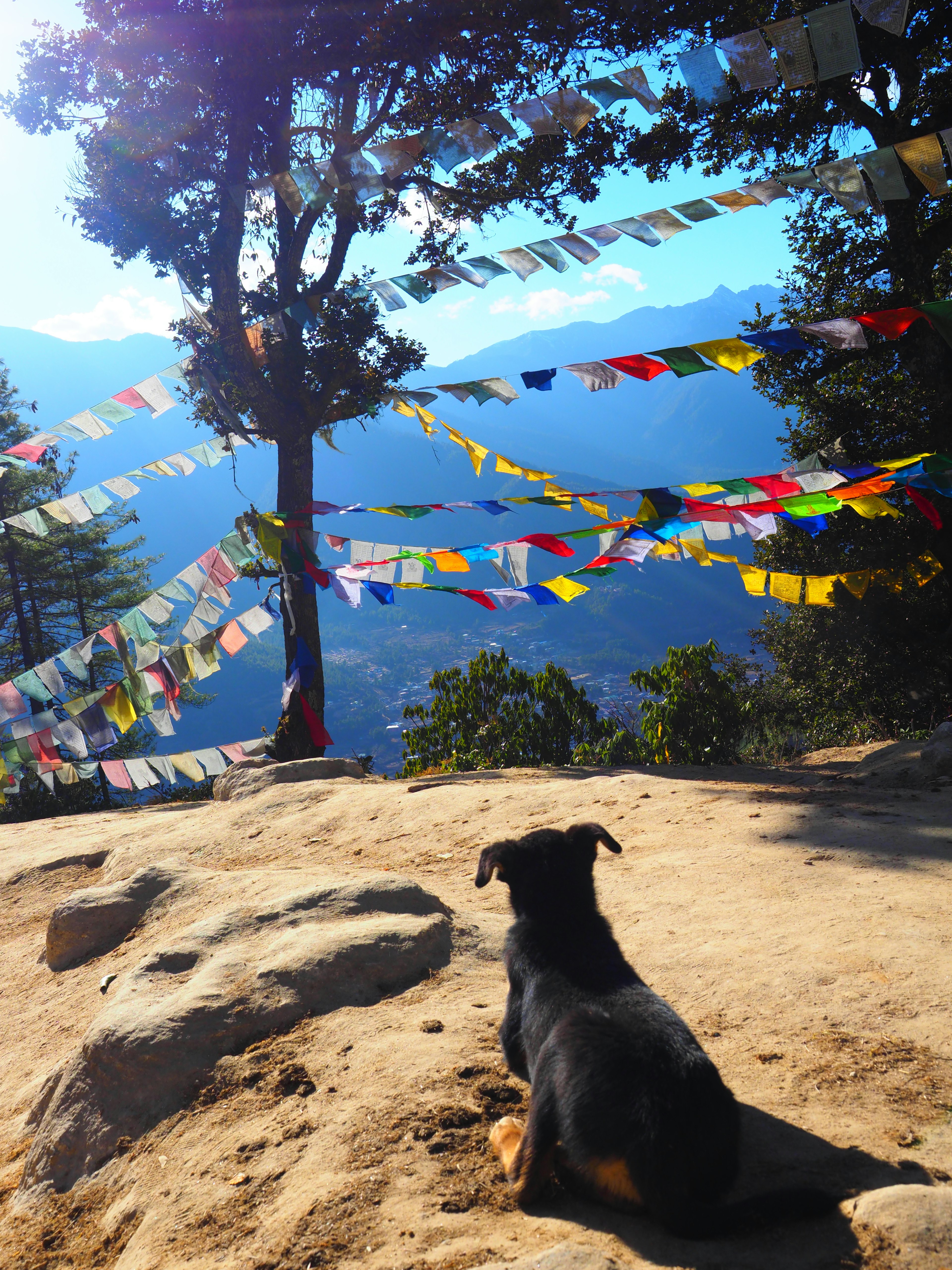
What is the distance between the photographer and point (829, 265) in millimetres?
10062

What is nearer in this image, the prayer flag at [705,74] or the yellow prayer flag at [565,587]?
the prayer flag at [705,74]

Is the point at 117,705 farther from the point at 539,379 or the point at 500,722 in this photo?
the point at 539,379

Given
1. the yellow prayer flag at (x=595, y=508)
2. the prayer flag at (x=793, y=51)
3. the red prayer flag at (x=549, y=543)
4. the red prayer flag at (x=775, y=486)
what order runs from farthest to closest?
the yellow prayer flag at (x=595, y=508), the red prayer flag at (x=775, y=486), the red prayer flag at (x=549, y=543), the prayer flag at (x=793, y=51)

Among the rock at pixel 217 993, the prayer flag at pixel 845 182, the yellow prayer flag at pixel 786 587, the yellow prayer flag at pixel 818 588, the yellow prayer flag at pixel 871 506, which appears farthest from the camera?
the yellow prayer flag at pixel 786 587

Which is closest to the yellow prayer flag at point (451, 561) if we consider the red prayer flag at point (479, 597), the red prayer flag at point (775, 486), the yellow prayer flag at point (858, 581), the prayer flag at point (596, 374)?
the red prayer flag at point (479, 597)

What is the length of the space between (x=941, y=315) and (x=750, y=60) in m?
2.69

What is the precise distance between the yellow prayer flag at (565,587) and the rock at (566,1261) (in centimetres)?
600

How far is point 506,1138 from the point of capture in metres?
2.07

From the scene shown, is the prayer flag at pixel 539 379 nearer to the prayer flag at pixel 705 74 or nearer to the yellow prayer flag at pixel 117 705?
the prayer flag at pixel 705 74

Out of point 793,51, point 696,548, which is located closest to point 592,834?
point 696,548

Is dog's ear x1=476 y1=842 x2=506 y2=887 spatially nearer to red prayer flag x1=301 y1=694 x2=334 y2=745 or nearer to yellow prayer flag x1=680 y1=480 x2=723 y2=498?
yellow prayer flag x1=680 y1=480 x2=723 y2=498

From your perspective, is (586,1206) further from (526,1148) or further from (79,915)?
(79,915)

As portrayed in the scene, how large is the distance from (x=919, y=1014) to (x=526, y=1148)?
1.64m

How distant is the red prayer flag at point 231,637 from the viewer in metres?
8.82
